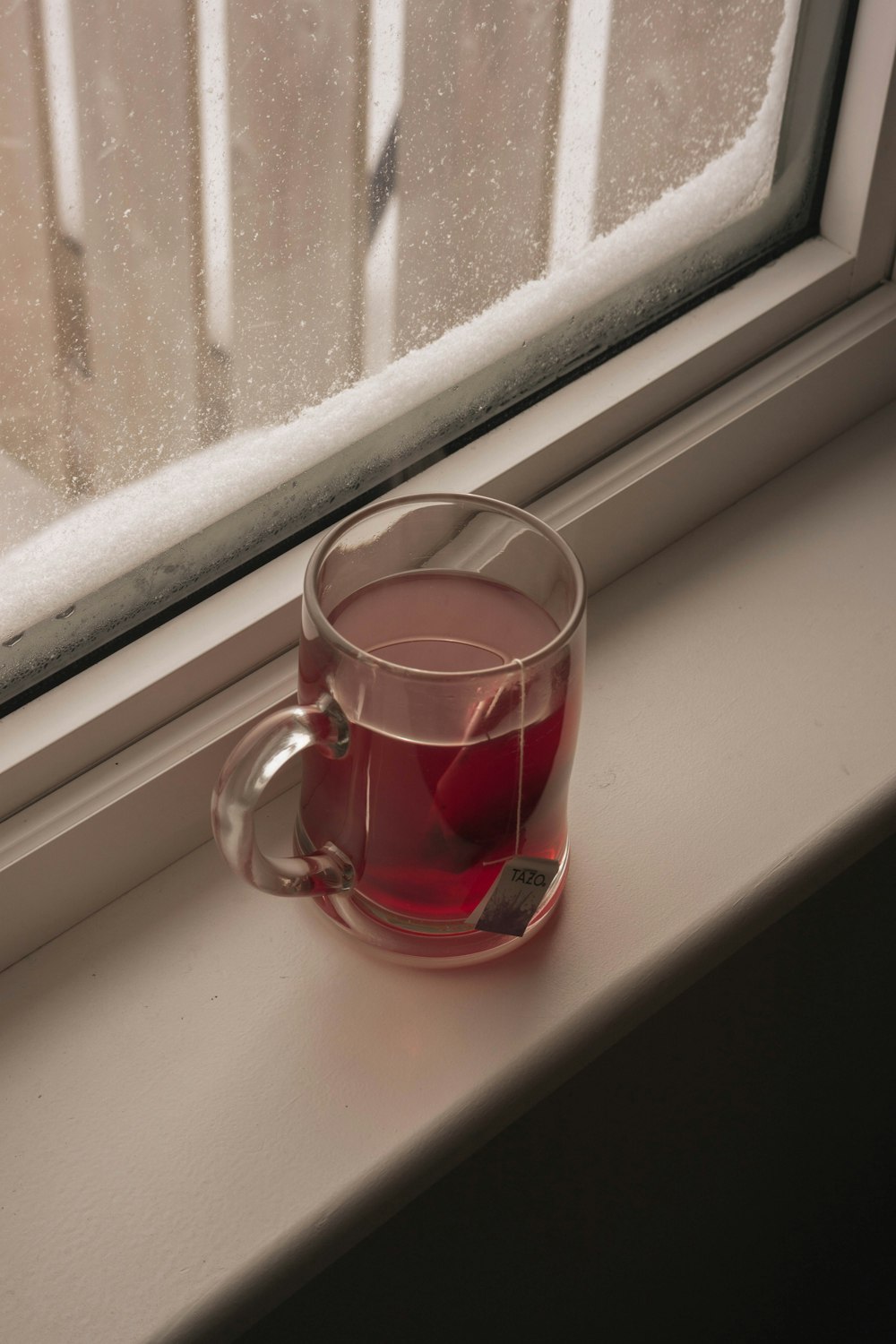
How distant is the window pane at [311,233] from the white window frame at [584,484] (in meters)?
0.02

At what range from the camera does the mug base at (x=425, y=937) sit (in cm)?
48

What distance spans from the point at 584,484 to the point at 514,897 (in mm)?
226

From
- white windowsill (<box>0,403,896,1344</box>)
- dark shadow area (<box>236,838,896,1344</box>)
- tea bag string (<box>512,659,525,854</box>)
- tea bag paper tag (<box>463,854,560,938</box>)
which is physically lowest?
dark shadow area (<box>236,838,896,1344</box>)

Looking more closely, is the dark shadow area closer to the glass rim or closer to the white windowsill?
the white windowsill

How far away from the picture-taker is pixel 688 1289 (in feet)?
2.57

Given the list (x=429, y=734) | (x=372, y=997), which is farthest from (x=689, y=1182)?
(x=429, y=734)

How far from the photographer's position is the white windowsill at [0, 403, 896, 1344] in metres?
0.43

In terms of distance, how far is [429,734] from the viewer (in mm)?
420

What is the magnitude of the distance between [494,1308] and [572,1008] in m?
0.24

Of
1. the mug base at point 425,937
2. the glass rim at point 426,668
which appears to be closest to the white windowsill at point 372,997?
the mug base at point 425,937

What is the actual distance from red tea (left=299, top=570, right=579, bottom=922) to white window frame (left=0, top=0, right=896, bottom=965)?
69mm

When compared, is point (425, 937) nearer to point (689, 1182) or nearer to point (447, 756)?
point (447, 756)

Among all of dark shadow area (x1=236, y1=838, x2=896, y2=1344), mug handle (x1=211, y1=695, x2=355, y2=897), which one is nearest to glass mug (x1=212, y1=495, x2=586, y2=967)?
mug handle (x1=211, y1=695, x2=355, y2=897)

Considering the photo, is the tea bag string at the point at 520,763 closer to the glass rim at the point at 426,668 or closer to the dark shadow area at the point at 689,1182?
the glass rim at the point at 426,668
